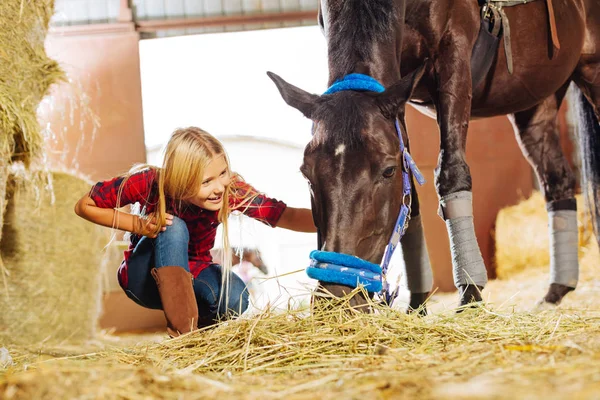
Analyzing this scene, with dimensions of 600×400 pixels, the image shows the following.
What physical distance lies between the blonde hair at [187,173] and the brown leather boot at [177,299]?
15cm

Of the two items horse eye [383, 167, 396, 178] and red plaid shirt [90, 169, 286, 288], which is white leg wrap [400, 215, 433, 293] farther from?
horse eye [383, 167, 396, 178]

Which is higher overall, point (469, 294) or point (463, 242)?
point (463, 242)

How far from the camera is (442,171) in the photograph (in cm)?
234

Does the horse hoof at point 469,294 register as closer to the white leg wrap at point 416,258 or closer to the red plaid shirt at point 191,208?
the white leg wrap at point 416,258

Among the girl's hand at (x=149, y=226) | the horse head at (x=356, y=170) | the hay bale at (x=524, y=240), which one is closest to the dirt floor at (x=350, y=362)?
Answer: the horse head at (x=356, y=170)

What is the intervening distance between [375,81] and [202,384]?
134cm

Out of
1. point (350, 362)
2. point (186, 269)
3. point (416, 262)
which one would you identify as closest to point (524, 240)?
point (416, 262)

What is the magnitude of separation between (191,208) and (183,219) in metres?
0.06

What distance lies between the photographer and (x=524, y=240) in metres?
5.49

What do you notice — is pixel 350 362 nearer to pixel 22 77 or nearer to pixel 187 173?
pixel 187 173

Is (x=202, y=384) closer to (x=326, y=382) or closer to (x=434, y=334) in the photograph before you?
(x=326, y=382)

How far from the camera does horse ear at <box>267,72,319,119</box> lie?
6.98 feet

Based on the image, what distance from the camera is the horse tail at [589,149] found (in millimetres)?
3721

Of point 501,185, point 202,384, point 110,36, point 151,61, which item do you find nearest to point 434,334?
point 202,384
